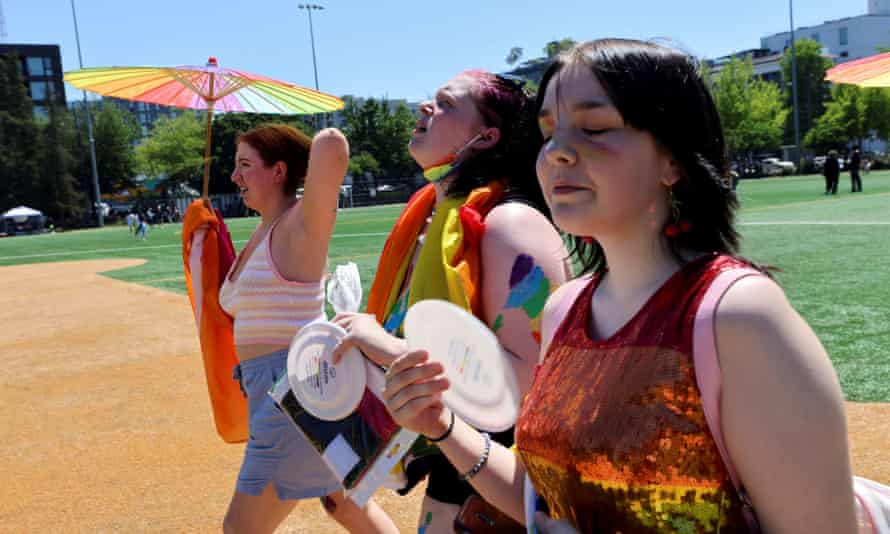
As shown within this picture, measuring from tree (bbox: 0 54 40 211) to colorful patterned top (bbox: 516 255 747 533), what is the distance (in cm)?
→ 7991

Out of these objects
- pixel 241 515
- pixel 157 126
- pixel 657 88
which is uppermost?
pixel 157 126

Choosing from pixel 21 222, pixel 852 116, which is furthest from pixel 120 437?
pixel 852 116

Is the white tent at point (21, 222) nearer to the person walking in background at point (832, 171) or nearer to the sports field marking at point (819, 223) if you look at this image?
the person walking in background at point (832, 171)

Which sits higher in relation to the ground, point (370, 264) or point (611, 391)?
point (611, 391)

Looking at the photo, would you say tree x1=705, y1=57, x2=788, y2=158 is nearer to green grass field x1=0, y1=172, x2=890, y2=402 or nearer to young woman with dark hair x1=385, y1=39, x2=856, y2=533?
green grass field x1=0, y1=172, x2=890, y2=402

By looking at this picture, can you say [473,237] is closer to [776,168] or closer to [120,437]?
[120,437]

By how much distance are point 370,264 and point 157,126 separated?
244ft

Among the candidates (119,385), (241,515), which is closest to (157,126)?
(119,385)

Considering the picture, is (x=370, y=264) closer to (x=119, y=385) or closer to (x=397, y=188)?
(x=119, y=385)

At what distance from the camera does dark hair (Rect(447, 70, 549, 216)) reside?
8.23ft

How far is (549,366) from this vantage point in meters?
1.57

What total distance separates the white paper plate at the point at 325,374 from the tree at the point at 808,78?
86.8 metres

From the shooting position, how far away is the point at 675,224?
1468 mm

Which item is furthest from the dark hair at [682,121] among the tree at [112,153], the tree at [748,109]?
the tree at [112,153]
